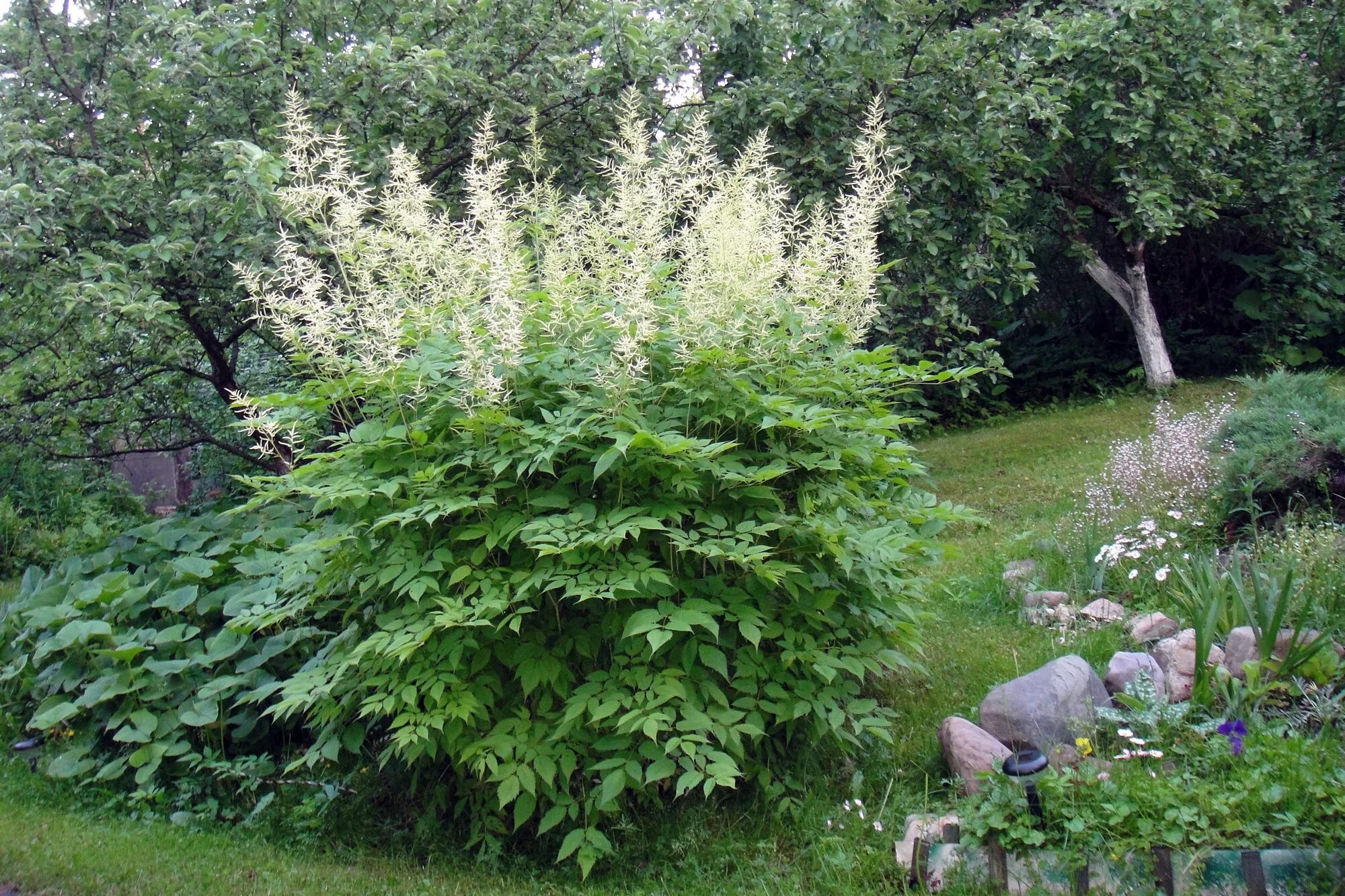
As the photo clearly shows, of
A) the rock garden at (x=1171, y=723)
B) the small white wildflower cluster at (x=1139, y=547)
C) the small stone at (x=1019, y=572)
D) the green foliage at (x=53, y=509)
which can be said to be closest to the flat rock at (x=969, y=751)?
the rock garden at (x=1171, y=723)

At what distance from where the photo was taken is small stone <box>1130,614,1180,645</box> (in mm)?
4945

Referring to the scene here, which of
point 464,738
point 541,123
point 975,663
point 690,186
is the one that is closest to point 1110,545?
point 975,663

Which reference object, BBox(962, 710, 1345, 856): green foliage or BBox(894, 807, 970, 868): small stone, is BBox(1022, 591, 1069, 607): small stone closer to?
BBox(962, 710, 1345, 856): green foliage

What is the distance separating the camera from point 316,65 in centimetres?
674

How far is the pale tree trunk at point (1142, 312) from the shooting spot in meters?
12.9

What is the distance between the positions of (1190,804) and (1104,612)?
234 cm

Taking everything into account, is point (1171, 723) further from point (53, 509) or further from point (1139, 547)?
point (53, 509)

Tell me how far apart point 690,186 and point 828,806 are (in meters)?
2.54

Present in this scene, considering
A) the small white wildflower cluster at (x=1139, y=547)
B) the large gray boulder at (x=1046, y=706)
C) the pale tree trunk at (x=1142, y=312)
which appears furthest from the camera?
the pale tree trunk at (x=1142, y=312)

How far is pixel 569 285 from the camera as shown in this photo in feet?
13.0

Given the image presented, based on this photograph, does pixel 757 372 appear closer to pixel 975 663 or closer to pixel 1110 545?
pixel 975 663

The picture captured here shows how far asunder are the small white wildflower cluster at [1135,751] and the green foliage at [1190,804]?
0.04m

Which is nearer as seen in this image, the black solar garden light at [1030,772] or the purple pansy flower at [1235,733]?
the black solar garden light at [1030,772]

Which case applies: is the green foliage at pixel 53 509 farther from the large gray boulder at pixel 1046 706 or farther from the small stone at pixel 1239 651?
the small stone at pixel 1239 651
